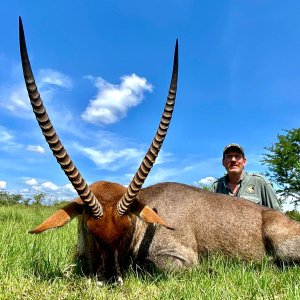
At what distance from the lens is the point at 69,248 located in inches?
289

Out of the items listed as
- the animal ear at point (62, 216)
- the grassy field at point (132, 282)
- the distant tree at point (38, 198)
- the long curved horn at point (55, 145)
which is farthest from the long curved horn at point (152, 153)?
the distant tree at point (38, 198)

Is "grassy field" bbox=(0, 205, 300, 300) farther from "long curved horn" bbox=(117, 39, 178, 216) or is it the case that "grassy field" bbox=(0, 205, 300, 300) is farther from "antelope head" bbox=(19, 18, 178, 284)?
"long curved horn" bbox=(117, 39, 178, 216)

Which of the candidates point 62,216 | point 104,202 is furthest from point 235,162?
point 62,216

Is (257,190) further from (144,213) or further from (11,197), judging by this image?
(11,197)

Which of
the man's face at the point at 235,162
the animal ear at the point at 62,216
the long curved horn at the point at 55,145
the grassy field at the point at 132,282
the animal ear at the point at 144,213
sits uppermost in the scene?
the man's face at the point at 235,162

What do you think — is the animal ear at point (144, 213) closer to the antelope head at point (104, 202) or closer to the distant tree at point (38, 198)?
the antelope head at point (104, 202)

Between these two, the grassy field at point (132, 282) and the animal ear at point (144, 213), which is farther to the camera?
the animal ear at point (144, 213)

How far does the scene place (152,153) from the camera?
571cm

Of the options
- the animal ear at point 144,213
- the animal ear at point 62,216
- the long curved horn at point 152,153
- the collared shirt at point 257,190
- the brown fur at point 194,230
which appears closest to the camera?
the animal ear at point 62,216

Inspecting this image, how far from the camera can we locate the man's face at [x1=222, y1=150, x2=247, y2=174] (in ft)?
32.4

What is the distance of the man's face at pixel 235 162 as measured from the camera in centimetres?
989

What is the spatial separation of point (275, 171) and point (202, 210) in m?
32.6

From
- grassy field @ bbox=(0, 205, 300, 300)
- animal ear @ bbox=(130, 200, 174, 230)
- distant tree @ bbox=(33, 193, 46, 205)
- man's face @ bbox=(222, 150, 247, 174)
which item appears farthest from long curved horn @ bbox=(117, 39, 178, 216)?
distant tree @ bbox=(33, 193, 46, 205)

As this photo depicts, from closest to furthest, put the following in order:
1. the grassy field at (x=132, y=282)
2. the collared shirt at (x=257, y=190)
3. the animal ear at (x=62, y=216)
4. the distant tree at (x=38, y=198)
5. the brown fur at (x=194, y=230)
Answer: the grassy field at (x=132, y=282) → the animal ear at (x=62, y=216) → the brown fur at (x=194, y=230) → the collared shirt at (x=257, y=190) → the distant tree at (x=38, y=198)
